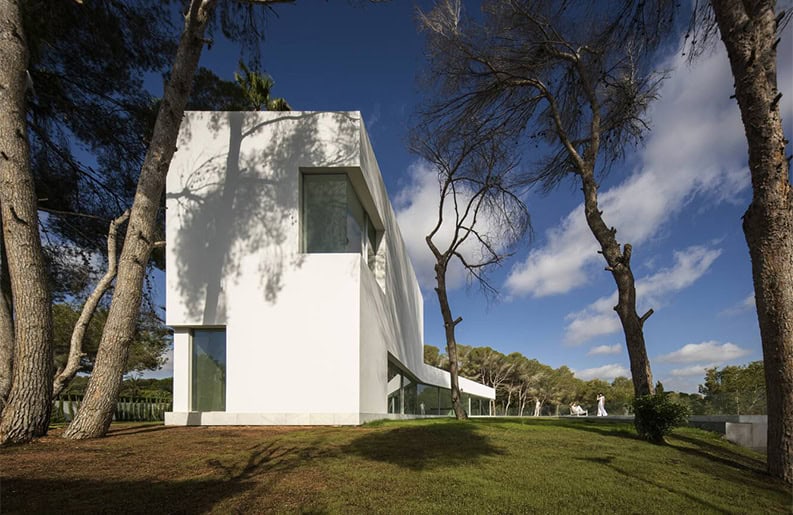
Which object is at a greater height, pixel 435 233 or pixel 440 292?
pixel 435 233

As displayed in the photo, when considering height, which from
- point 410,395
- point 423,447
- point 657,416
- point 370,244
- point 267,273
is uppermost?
point 370,244

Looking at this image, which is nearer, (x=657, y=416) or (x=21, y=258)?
(x=21, y=258)

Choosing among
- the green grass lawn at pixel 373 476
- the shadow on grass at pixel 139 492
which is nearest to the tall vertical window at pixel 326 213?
the green grass lawn at pixel 373 476

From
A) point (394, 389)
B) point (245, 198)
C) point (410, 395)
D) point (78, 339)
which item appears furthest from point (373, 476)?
point (410, 395)

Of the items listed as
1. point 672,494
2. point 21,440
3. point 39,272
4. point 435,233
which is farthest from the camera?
point 435,233

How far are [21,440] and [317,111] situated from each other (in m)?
8.48

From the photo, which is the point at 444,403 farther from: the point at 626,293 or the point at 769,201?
the point at 769,201

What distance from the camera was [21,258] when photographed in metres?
6.99

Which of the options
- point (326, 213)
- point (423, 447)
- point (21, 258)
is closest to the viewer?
point (423, 447)

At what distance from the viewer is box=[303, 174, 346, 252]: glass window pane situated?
36.9 ft

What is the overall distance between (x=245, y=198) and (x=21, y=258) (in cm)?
478

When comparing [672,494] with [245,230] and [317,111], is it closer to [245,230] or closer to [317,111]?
[245,230]

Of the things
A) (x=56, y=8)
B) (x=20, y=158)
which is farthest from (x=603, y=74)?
(x=56, y=8)

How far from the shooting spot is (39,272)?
23.4ft
